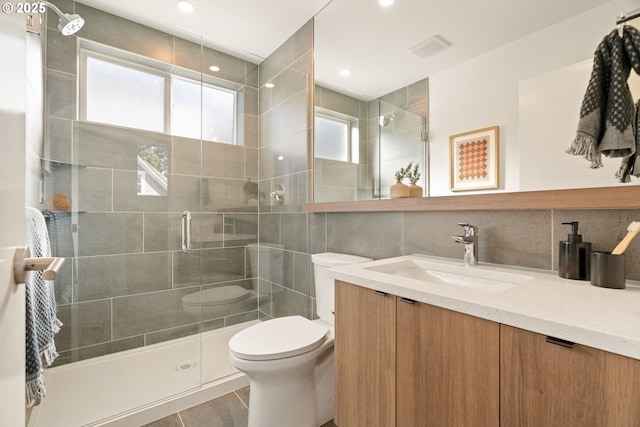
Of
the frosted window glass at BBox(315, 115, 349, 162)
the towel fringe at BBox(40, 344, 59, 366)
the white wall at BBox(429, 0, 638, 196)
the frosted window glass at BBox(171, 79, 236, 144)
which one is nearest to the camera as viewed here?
the white wall at BBox(429, 0, 638, 196)

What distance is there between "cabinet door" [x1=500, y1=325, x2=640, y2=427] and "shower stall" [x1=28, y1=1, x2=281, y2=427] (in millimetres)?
1706

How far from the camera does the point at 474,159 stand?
1214 mm

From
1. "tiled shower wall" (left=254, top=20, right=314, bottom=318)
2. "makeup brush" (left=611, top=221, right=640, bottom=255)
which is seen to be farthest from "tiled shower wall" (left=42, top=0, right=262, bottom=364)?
"makeup brush" (left=611, top=221, right=640, bottom=255)

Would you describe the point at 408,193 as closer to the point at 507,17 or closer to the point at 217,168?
the point at 507,17

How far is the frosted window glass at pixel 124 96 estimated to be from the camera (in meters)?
1.98

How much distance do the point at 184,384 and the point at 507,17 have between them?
249 centimetres

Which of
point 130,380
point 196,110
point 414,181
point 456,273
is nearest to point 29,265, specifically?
point 456,273

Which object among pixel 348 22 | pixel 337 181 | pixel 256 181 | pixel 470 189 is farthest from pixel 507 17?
pixel 256 181

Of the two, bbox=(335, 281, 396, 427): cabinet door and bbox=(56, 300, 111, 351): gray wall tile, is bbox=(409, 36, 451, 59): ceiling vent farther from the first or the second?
bbox=(56, 300, 111, 351): gray wall tile

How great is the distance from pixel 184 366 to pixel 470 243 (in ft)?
6.45

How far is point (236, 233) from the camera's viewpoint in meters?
2.37

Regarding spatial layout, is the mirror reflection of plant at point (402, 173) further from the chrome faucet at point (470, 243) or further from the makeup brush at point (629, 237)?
the makeup brush at point (629, 237)

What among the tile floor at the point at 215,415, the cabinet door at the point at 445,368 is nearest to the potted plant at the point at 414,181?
the cabinet door at the point at 445,368

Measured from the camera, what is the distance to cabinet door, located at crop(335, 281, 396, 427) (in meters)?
0.92
